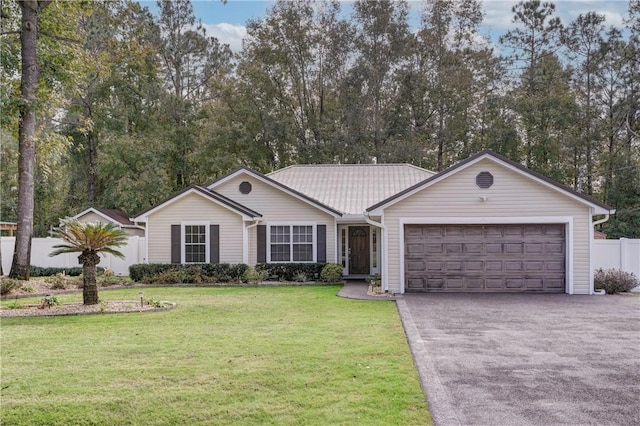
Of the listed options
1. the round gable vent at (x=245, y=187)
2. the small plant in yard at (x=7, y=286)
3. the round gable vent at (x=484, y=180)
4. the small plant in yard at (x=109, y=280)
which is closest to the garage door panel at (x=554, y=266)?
the round gable vent at (x=484, y=180)

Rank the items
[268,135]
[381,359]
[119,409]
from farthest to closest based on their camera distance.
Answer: [268,135], [381,359], [119,409]

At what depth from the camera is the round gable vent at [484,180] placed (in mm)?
15289

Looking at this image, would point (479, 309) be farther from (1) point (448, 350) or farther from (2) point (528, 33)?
(2) point (528, 33)

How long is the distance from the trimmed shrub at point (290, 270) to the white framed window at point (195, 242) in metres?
2.17

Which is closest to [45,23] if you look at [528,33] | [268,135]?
[268,135]

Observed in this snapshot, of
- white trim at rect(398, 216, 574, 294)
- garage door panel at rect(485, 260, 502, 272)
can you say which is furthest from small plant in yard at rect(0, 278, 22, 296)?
garage door panel at rect(485, 260, 502, 272)

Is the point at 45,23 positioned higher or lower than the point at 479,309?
higher

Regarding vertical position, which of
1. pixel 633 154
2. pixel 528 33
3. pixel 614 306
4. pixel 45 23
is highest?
pixel 528 33

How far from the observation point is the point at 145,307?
1209 centimetres

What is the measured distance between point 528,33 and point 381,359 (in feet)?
101

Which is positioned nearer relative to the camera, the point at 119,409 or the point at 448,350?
the point at 119,409

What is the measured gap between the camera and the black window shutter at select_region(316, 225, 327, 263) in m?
19.6

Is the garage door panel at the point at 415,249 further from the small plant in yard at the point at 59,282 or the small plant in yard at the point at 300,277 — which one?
the small plant in yard at the point at 59,282

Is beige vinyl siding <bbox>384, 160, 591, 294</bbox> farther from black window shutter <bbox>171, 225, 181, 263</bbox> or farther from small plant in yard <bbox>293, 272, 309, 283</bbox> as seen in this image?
black window shutter <bbox>171, 225, 181, 263</bbox>
